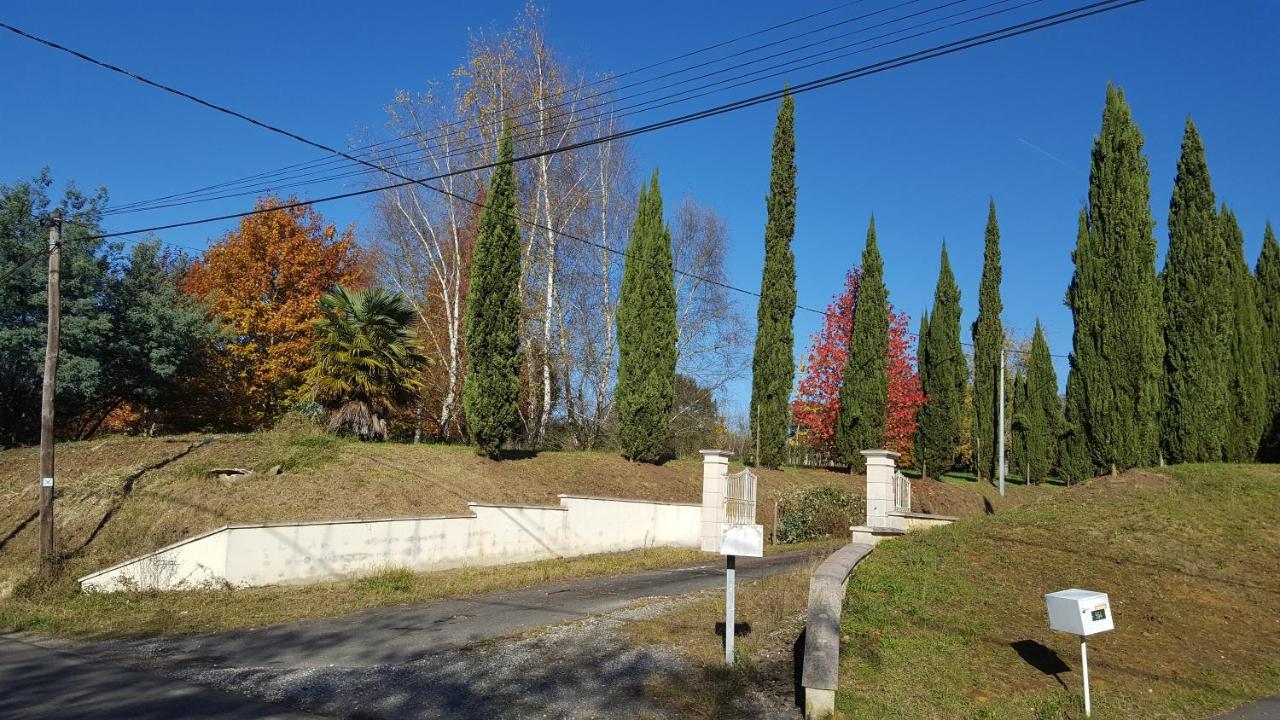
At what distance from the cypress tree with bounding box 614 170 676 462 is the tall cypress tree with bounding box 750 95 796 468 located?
13.6 ft

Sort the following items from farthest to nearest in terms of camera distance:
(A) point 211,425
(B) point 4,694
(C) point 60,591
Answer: (A) point 211,425 < (C) point 60,591 < (B) point 4,694

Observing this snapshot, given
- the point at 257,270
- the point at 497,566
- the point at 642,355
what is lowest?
the point at 497,566

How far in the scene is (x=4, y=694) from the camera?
24.3 ft

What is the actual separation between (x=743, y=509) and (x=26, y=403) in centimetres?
2019

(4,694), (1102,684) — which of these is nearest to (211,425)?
(4,694)

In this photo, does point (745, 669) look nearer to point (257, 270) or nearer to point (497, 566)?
point (497, 566)

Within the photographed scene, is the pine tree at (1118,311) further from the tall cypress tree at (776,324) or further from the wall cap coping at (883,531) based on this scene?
the tall cypress tree at (776,324)

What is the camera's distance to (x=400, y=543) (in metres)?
14.6

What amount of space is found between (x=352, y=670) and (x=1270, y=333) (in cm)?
2812

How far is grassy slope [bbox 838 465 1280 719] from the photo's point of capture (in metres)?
7.13

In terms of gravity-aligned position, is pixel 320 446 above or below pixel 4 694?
above

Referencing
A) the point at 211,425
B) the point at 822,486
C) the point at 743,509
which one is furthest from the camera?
the point at 211,425

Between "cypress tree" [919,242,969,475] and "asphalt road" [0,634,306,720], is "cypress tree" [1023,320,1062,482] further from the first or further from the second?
"asphalt road" [0,634,306,720]

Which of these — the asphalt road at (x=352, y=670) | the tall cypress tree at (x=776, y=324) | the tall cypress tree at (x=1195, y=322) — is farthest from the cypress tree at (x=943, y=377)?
the asphalt road at (x=352, y=670)
